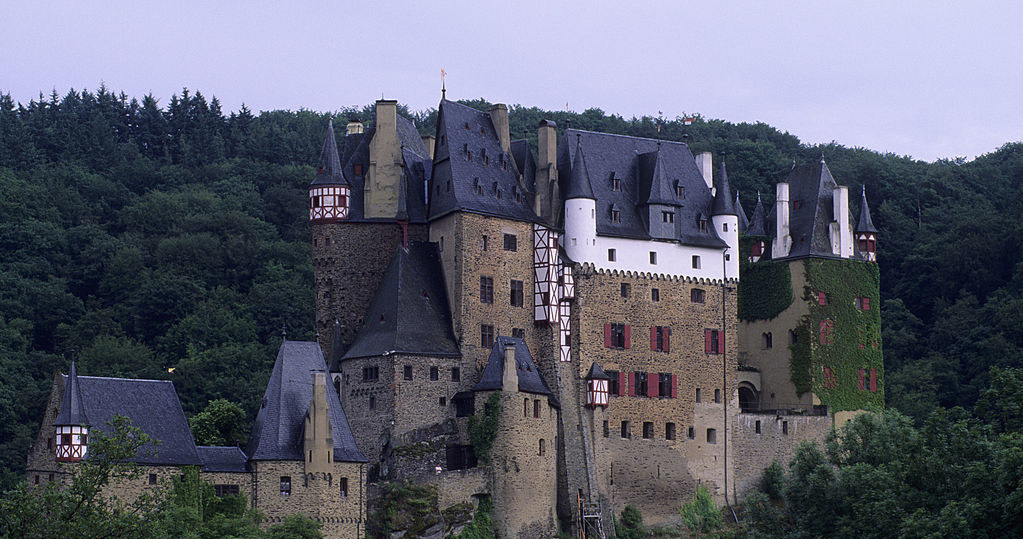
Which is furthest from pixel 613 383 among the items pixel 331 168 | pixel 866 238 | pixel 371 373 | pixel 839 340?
pixel 866 238

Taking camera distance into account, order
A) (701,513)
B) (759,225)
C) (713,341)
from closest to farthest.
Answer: (701,513) → (713,341) → (759,225)

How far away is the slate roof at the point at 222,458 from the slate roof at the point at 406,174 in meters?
12.4

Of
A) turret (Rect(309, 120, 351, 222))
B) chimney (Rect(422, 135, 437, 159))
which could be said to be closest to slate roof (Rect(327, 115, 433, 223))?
turret (Rect(309, 120, 351, 222))

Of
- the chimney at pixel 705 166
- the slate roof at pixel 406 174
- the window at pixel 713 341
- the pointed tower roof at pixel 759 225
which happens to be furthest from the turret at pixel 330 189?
the pointed tower roof at pixel 759 225

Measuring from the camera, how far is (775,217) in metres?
79.4

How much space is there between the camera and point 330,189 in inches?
2734

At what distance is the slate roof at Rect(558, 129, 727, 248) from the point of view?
73000 millimetres

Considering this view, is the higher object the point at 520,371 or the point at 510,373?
the point at 520,371

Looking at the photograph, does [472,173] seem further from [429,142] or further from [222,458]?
[222,458]

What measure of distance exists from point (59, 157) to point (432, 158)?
48.3m

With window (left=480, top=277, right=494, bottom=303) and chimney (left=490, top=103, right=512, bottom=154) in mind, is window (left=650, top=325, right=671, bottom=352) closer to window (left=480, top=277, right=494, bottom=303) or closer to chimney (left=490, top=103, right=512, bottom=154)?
window (left=480, top=277, right=494, bottom=303)

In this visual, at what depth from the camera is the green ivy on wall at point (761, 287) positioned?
77.3m

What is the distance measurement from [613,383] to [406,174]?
12.1 meters

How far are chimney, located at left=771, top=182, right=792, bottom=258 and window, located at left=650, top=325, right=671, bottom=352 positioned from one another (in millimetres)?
8002
